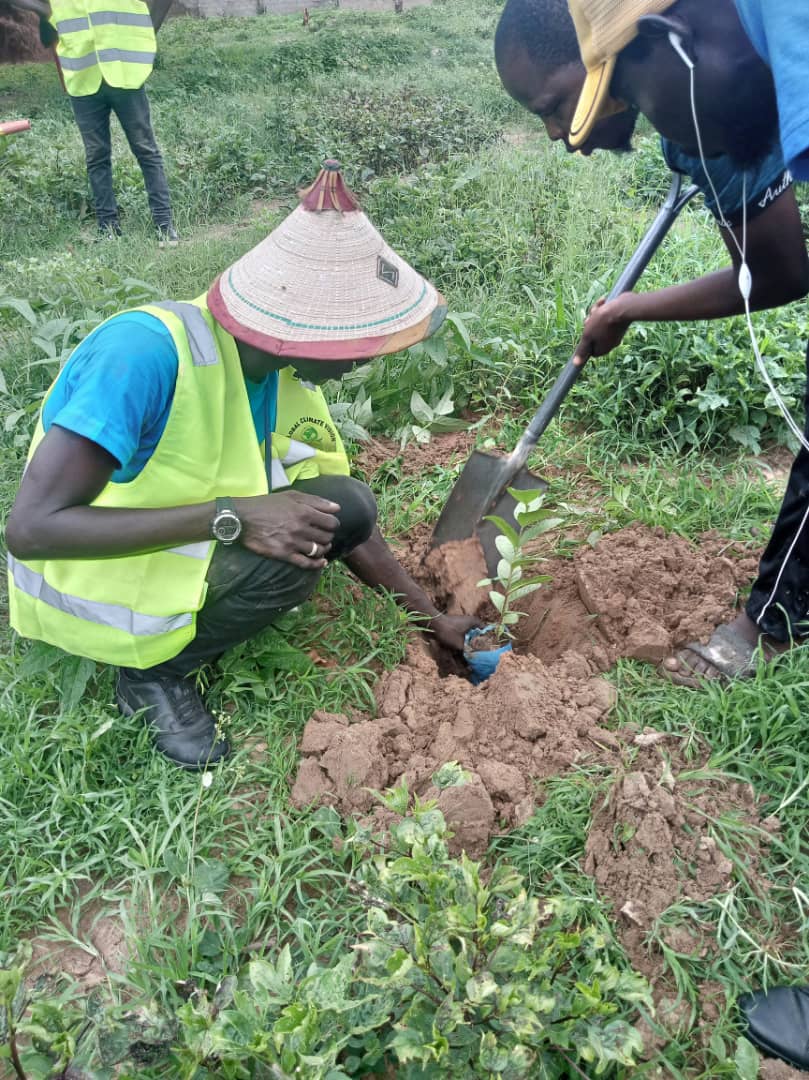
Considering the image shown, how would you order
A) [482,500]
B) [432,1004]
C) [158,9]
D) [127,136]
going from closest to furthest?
[432,1004]
[482,500]
[127,136]
[158,9]

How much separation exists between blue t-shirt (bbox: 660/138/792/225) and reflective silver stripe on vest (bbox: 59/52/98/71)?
453cm

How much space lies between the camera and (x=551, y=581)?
8.52 feet

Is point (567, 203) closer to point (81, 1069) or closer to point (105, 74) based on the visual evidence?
point (105, 74)

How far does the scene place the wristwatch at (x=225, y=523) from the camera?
1.85 m

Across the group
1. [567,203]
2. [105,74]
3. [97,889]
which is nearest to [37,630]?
[97,889]

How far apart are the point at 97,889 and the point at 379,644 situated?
3.00 feet

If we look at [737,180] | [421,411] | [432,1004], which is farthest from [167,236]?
[432,1004]

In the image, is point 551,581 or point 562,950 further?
point 551,581

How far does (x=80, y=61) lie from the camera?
16.7ft

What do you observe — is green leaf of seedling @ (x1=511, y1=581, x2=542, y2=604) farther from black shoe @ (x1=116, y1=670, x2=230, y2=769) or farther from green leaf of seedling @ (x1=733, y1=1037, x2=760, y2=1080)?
green leaf of seedling @ (x1=733, y1=1037, x2=760, y2=1080)

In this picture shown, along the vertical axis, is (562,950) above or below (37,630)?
above

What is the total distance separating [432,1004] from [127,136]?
17.9ft

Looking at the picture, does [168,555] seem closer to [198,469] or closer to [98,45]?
[198,469]

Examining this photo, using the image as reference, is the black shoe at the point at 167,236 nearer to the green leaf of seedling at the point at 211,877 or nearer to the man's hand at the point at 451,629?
the man's hand at the point at 451,629
